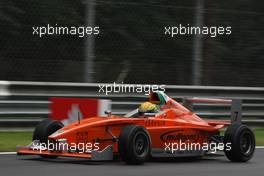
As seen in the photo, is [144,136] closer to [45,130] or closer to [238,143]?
[45,130]

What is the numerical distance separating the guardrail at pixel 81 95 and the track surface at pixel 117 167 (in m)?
3.28

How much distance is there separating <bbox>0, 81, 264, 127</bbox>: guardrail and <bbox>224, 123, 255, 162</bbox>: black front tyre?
3616 millimetres

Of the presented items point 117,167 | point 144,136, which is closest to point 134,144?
point 144,136

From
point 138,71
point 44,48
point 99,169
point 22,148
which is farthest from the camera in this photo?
point 138,71

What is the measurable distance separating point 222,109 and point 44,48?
3.91m

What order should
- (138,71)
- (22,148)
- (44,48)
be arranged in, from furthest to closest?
(138,71) → (44,48) → (22,148)

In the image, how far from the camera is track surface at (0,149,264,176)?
8.10 metres

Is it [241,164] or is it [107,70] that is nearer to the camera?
[241,164]

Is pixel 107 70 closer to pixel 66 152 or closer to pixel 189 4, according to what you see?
pixel 189 4

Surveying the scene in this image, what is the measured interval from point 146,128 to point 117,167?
855mm

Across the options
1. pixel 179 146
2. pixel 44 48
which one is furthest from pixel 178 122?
pixel 44 48

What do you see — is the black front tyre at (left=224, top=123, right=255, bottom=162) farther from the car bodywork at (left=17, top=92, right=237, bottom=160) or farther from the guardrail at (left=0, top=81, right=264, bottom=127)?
the guardrail at (left=0, top=81, right=264, bottom=127)

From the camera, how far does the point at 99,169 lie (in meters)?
8.41

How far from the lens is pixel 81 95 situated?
13492 millimetres
